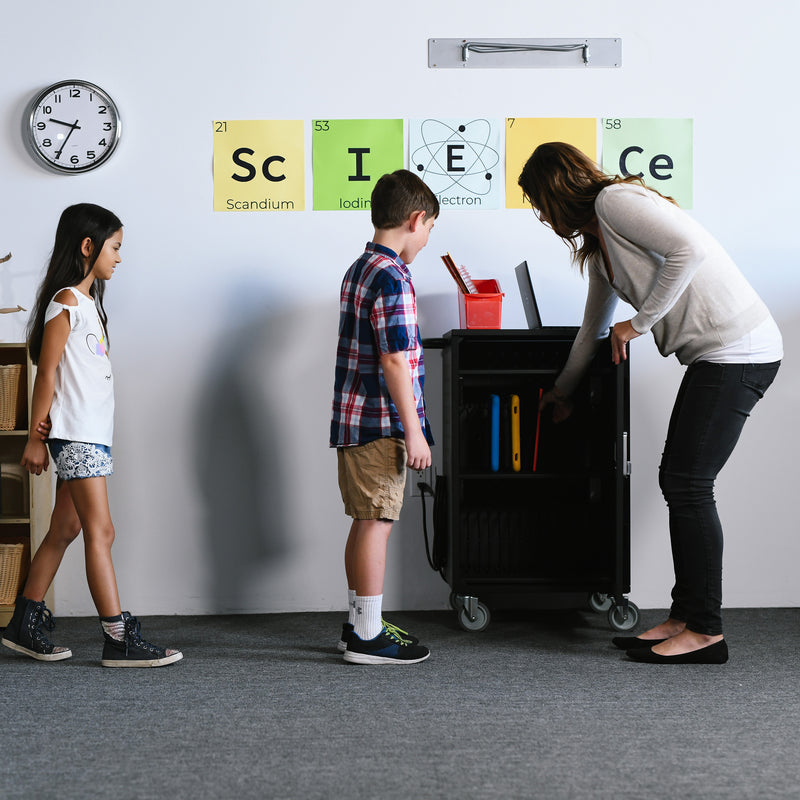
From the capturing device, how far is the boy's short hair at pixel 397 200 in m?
2.14

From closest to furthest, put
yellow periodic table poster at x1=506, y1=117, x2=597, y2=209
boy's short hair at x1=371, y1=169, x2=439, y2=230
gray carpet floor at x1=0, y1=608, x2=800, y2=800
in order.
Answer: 1. gray carpet floor at x1=0, y1=608, x2=800, y2=800
2. boy's short hair at x1=371, y1=169, x2=439, y2=230
3. yellow periodic table poster at x1=506, y1=117, x2=597, y2=209

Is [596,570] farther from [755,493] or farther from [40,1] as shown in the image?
[40,1]

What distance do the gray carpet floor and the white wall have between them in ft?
1.34

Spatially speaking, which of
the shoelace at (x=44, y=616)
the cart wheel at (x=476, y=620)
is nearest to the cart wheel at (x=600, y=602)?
the cart wheel at (x=476, y=620)

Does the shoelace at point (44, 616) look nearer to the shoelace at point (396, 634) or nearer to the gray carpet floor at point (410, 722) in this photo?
the gray carpet floor at point (410, 722)

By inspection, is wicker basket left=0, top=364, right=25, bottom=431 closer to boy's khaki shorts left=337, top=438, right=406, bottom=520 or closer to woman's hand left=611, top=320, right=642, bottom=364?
boy's khaki shorts left=337, top=438, right=406, bottom=520

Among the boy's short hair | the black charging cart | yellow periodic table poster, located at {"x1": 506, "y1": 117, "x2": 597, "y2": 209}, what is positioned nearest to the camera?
the boy's short hair

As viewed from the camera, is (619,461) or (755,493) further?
(755,493)

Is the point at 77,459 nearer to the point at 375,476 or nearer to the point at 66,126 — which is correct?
the point at 375,476

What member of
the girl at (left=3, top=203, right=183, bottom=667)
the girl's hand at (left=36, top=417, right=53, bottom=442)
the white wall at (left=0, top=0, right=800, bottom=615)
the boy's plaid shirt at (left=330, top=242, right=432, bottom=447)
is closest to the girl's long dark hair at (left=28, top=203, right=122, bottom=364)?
the girl at (left=3, top=203, right=183, bottom=667)

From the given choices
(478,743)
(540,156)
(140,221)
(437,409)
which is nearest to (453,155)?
(540,156)

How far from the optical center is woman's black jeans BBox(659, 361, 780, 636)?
207 cm

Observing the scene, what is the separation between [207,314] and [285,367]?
1.01ft

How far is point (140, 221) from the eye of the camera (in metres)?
2.69
